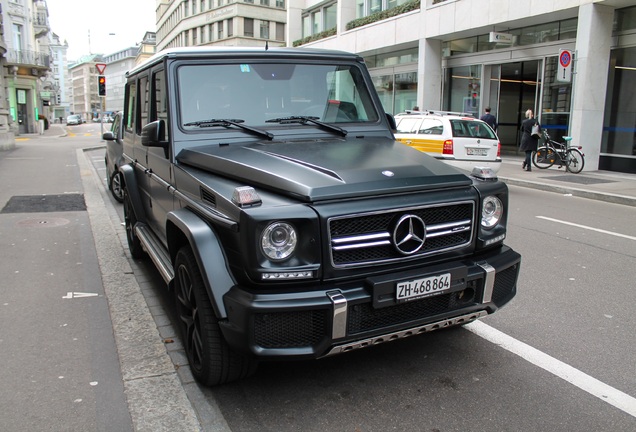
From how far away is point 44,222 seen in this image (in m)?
8.40

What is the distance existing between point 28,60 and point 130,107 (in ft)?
152

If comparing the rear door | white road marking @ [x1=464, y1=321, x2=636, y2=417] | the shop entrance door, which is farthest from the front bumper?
the shop entrance door

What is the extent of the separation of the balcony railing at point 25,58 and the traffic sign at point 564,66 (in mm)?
42002

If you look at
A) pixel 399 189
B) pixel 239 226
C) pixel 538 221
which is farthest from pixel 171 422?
pixel 538 221

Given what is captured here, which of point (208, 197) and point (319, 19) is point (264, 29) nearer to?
point (319, 19)

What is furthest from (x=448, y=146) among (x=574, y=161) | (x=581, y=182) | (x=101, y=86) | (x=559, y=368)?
(x=101, y=86)

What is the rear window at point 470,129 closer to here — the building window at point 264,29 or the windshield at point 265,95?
the windshield at point 265,95

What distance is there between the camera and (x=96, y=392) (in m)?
3.31

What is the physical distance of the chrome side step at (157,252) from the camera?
3.98m

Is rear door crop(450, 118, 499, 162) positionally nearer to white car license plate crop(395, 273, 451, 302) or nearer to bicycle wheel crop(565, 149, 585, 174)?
bicycle wheel crop(565, 149, 585, 174)

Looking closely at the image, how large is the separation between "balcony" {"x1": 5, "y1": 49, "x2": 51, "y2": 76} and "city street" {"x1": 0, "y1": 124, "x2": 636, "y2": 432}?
44736 millimetres

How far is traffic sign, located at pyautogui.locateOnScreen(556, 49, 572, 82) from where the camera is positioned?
15.3m

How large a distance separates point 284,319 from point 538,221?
7199 mm

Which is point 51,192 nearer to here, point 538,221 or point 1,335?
point 1,335
